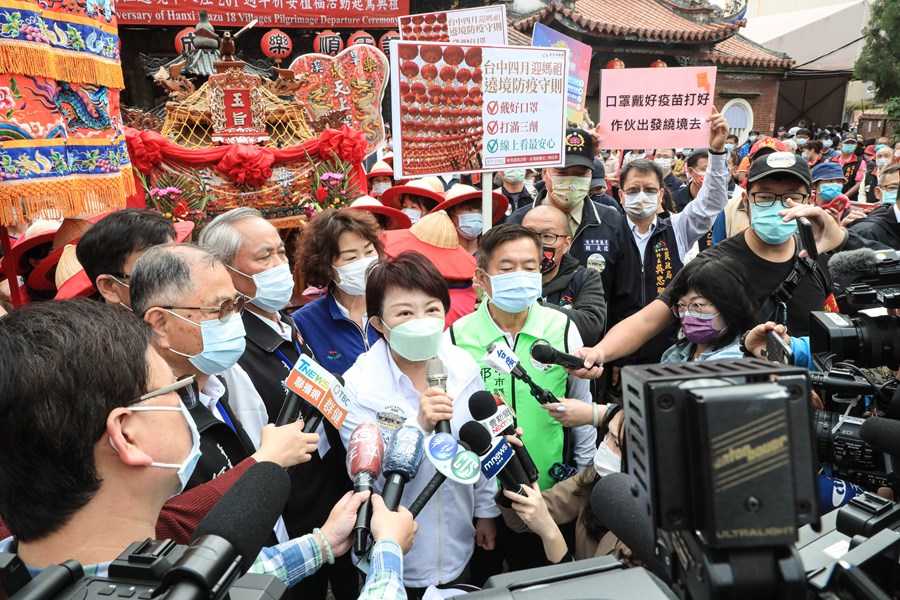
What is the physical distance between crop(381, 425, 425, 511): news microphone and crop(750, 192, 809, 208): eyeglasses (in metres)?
2.13

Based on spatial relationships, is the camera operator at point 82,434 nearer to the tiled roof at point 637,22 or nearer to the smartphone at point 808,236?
the smartphone at point 808,236

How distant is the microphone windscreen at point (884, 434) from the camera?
4.35 ft

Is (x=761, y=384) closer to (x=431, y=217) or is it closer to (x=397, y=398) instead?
(x=397, y=398)

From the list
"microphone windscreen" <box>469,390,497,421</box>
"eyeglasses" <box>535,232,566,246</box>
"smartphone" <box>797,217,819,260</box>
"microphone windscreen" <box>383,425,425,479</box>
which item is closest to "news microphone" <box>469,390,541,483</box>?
"microphone windscreen" <box>469,390,497,421</box>

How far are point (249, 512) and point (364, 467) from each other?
0.61m

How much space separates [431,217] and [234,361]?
78.3 inches

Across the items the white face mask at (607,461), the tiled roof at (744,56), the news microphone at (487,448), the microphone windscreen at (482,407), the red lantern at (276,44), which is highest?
the tiled roof at (744,56)

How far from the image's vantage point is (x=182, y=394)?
1.58 meters

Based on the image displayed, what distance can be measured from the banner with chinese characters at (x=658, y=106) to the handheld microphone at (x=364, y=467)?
137 inches

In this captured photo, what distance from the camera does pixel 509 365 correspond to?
87.7 inches

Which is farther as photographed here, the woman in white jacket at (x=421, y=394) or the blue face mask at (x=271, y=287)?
the blue face mask at (x=271, y=287)

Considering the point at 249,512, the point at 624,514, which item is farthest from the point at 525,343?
the point at 249,512

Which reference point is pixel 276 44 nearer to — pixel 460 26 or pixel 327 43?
pixel 327 43

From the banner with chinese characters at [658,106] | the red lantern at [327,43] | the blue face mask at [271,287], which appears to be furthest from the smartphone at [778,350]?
the red lantern at [327,43]
